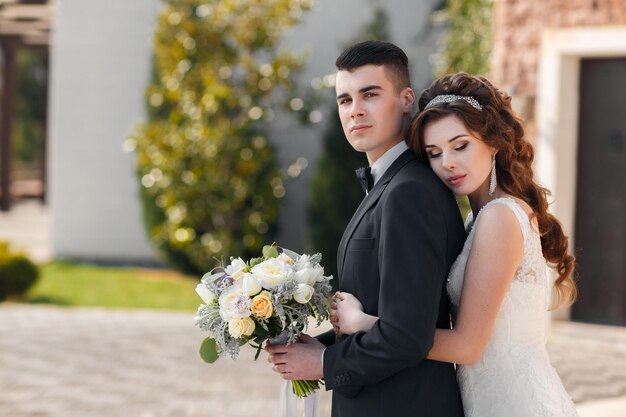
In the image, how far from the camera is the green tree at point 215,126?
11.0m

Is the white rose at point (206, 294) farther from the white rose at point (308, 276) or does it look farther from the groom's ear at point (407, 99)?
the groom's ear at point (407, 99)

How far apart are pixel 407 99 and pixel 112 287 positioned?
8963 millimetres

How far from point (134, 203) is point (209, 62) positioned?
3.09m

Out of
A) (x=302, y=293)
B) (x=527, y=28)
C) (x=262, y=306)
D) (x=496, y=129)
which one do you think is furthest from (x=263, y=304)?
(x=527, y=28)

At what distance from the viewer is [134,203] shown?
13172 millimetres

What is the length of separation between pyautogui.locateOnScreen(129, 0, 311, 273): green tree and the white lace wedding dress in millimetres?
8657

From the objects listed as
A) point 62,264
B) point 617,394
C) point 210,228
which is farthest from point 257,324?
point 62,264

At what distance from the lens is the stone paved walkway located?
5.69 meters

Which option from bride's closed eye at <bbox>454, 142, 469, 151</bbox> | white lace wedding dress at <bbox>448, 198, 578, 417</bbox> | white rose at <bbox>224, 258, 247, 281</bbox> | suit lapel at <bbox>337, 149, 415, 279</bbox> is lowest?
white lace wedding dress at <bbox>448, 198, 578, 417</bbox>

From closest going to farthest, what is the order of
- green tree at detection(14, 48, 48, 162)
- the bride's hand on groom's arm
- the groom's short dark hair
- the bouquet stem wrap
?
1. the bride's hand on groom's arm
2. the groom's short dark hair
3. the bouquet stem wrap
4. green tree at detection(14, 48, 48, 162)

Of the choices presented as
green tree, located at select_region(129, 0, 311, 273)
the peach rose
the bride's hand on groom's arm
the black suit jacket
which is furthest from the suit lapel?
green tree, located at select_region(129, 0, 311, 273)

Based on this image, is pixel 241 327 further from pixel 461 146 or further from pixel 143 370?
pixel 143 370

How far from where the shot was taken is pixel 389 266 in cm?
210

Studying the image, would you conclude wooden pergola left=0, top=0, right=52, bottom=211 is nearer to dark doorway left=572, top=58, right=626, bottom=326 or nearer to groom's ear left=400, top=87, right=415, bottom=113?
dark doorway left=572, top=58, right=626, bottom=326
